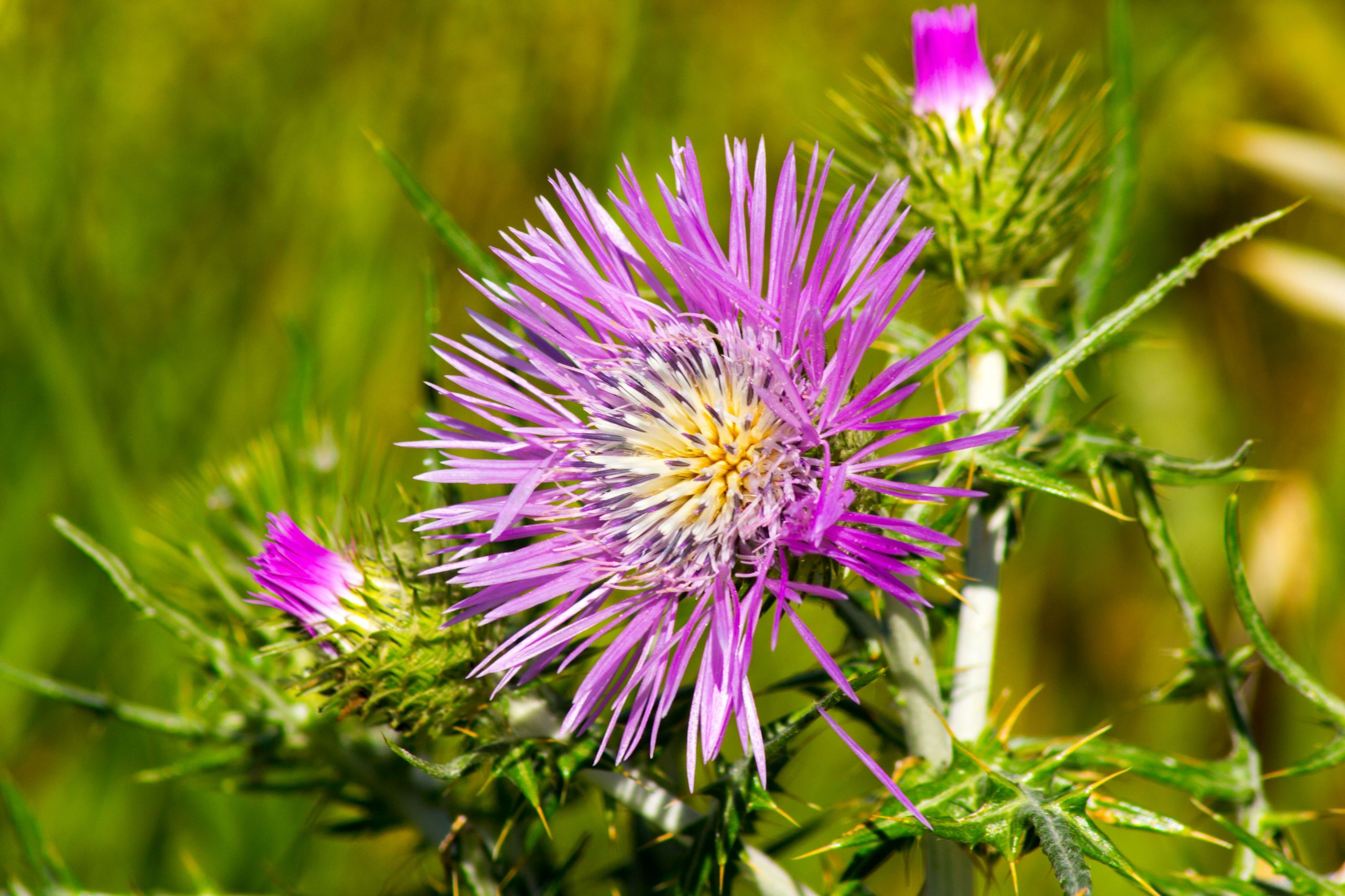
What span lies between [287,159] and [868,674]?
343 cm

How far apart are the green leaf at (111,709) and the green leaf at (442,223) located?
997mm

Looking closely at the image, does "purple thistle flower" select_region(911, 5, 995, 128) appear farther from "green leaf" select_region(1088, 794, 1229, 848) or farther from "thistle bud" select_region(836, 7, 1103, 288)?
"green leaf" select_region(1088, 794, 1229, 848)

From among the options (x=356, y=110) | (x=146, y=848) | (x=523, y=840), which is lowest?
(x=146, y=848)

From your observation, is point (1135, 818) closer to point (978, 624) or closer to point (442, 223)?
point (978, 624)

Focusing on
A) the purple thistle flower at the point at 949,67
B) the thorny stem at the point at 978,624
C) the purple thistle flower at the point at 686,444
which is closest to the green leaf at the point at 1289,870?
the thorny stem at the point at 978,624

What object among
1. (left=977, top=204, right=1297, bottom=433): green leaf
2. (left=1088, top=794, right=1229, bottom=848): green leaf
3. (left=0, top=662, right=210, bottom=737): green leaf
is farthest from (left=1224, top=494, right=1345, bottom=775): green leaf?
(left=0, top=662, right=210, bottom=737): green leaf

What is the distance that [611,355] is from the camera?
4.93 feet

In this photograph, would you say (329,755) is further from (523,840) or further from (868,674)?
(868,674)

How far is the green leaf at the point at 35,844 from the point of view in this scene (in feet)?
5.25

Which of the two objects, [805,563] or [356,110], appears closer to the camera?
[805,563]

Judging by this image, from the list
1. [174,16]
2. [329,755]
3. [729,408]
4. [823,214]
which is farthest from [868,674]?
[174,16]

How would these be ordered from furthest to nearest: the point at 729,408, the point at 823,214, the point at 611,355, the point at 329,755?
1. the point at 823,214
2. the point at 329,755
3. the point at 611,355
4. the point at 729,408

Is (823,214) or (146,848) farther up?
(823,214)

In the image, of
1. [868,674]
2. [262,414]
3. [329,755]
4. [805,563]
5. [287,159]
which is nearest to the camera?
[868,674]
